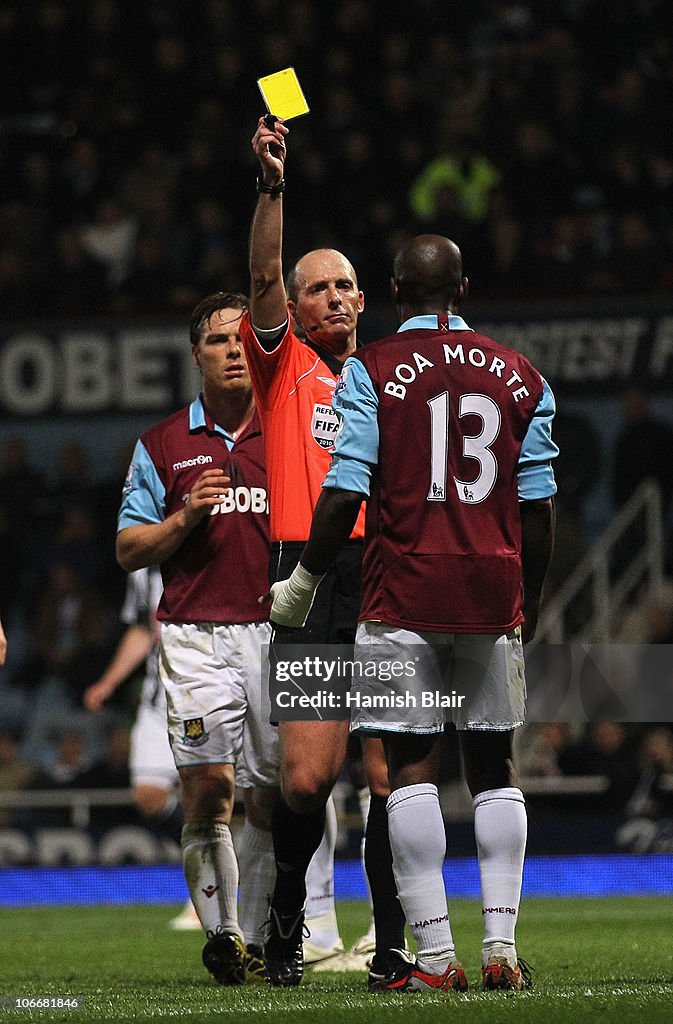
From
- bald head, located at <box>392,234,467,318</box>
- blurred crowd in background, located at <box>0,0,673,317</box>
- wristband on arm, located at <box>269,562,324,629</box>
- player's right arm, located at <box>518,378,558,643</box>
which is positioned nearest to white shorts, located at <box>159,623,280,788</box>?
wristband on arm, located at <box>269,562,324,629</box>

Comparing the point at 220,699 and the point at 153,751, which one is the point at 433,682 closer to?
the point at 220,699

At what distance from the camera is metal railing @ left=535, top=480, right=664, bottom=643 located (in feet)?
41.7

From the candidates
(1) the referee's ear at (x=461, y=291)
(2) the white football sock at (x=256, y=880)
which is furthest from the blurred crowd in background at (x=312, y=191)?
(1) the referee's ear at (x=461, y=291)

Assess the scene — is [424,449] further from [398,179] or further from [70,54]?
[70,54]

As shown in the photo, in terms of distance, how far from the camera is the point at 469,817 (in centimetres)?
1133

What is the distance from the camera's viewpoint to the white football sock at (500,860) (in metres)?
4.55

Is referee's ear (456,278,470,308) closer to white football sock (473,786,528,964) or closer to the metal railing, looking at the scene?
white football sock (473,786,528,964)

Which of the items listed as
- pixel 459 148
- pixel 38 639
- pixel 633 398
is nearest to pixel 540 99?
pixel 459 148

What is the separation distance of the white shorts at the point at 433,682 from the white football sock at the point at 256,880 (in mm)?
1271

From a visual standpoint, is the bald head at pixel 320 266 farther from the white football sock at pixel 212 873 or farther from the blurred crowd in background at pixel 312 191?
the blurred crowd in background at pixel 312 191

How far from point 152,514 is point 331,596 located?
3.16ft

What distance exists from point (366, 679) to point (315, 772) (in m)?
0.63

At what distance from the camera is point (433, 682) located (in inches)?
184

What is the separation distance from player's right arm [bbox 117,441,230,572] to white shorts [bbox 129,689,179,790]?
11.3ft
